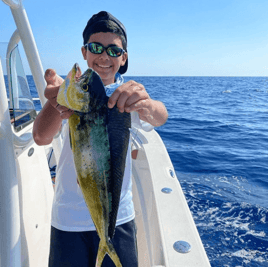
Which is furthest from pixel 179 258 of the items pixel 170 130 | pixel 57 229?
pixel 170 130

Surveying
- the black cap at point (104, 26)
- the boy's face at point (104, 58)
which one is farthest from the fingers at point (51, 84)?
the black cap at point (104, 26)

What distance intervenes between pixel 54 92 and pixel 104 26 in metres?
0.62

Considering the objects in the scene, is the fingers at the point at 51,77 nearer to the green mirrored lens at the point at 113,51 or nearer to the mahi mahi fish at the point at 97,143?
the mahi mahi fish at the point at 97,143

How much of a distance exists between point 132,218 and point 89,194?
638 millimetres

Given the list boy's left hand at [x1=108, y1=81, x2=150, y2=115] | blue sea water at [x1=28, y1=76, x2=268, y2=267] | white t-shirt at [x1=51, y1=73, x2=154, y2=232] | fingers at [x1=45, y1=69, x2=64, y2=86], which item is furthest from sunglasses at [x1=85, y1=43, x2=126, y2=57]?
blue sea water at [x1=28, y1=76, x2=268, y2=267]

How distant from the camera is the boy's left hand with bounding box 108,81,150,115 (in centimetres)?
122

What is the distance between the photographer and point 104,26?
165cm

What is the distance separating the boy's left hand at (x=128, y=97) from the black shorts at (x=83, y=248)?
919mm

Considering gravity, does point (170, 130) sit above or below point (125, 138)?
below

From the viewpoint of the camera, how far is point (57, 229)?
5.55 feet

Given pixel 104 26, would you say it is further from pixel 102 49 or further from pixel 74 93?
pixel 74 93

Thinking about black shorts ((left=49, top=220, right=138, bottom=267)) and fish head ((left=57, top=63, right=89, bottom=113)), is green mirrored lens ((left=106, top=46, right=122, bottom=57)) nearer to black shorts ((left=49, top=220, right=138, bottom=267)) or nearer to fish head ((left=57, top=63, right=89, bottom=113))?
fish head ((left=57, top=63, right=89, bottom=113))

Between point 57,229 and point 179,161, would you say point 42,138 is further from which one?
point 179,161

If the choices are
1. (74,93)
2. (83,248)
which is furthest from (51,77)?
(83,248)
